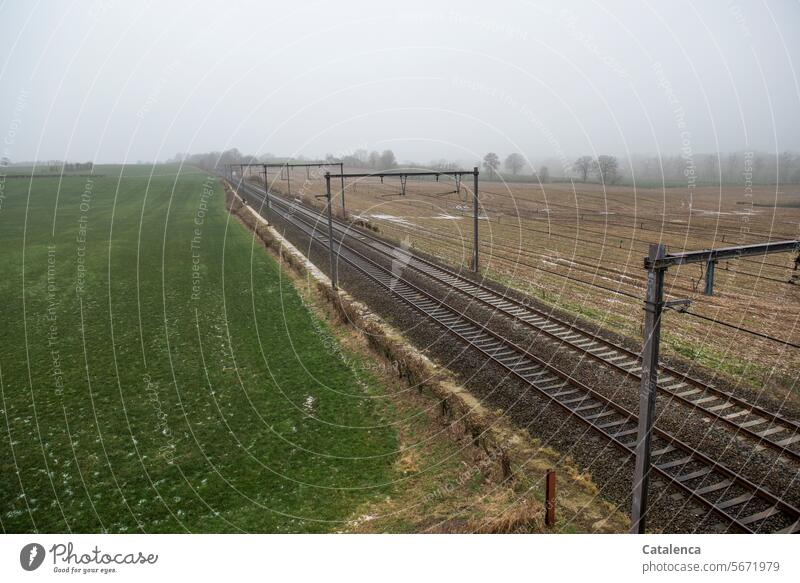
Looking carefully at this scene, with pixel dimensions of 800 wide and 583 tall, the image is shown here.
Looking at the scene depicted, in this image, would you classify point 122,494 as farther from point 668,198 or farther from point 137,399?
point 668,198

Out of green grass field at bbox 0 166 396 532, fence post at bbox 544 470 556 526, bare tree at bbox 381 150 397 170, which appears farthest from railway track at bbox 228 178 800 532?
bare tree at bbox 381 150 397 170

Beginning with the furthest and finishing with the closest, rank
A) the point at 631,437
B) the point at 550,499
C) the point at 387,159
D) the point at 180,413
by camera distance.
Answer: the point at 387,159, the point at 180,413, the point at 631,437, the point at 550,499

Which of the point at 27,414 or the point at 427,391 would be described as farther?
the point at 427,391

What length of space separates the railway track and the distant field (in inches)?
188

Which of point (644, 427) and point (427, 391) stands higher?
point (644, 427)

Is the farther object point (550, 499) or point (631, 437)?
point (631, 437)

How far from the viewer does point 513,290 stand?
24703 millimetres

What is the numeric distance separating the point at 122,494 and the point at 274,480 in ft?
9.50

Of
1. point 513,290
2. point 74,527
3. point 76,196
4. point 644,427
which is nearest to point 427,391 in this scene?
point 644,427
